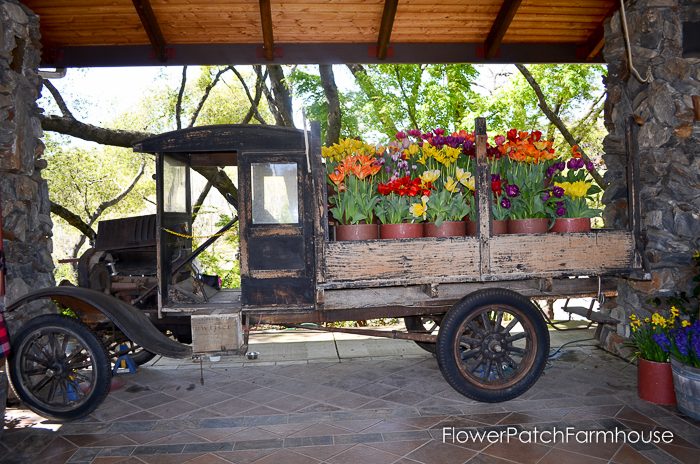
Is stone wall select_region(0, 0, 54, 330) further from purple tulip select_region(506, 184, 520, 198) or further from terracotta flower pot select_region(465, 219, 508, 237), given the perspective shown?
purple tulip select_region(506, 184, 520, 198)

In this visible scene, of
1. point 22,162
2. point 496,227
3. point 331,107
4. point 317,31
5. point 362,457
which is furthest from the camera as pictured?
point 331,107

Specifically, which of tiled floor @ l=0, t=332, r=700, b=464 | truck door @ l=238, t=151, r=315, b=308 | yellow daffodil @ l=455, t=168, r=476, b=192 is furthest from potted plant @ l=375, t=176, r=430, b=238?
tiled floor @ l=0, t=332, r=700, b=464

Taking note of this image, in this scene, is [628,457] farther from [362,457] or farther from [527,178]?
[527,178]

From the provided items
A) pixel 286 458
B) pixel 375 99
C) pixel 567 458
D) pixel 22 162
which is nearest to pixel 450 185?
pixel 567 458

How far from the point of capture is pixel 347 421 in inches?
168

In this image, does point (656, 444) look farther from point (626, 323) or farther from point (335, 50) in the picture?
point (335, 50)

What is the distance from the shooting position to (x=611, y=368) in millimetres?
5398

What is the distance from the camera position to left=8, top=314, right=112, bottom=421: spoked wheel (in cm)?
438

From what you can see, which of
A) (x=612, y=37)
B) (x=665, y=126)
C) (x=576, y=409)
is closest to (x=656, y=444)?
(x=576, y=409)

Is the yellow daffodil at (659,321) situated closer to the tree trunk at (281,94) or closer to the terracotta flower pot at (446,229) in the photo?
the terracotta flower pot at (446,229)

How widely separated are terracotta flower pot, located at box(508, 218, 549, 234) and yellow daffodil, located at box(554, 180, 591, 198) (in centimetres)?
31

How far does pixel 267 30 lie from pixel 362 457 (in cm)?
433

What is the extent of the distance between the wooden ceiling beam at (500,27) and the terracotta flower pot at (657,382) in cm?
361

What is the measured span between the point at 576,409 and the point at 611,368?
1293 millimetres
